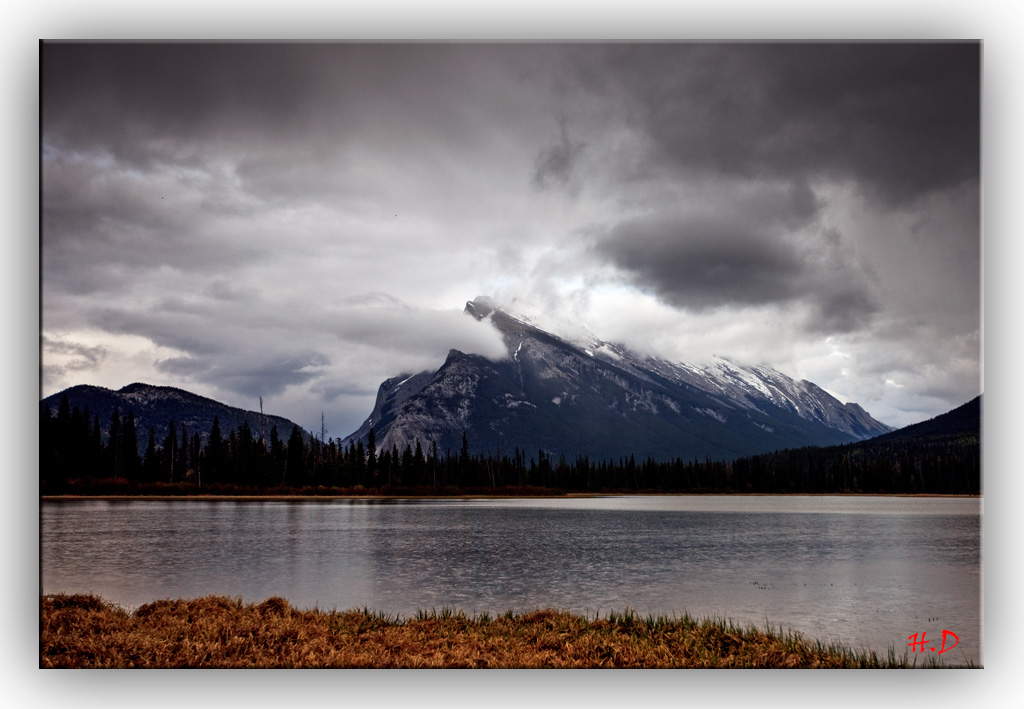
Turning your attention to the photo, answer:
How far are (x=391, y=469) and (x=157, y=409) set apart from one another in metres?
33.8

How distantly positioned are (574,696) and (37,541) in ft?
16.4

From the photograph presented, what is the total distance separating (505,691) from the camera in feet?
18.9

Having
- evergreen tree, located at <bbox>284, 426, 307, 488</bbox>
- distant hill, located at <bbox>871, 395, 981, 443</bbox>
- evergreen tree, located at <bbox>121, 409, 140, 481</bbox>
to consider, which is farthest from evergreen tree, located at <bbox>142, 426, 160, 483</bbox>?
distant hill, located at <bbox>871, 395, 981, 443</bbox>

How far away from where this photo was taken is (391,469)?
4534 cm

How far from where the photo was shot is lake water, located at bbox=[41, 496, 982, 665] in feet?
21.9

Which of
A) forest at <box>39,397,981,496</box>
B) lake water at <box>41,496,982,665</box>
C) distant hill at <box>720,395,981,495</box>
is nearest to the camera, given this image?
distant hill at <box>720,395,981,495</box>

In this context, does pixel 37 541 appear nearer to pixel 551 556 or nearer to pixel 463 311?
pixel 463 311

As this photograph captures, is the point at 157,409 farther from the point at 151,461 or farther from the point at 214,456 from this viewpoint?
the point at 214,456

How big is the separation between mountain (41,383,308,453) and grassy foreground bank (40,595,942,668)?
2.16 meters

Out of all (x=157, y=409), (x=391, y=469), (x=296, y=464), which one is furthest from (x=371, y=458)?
(x=157, y=409)
